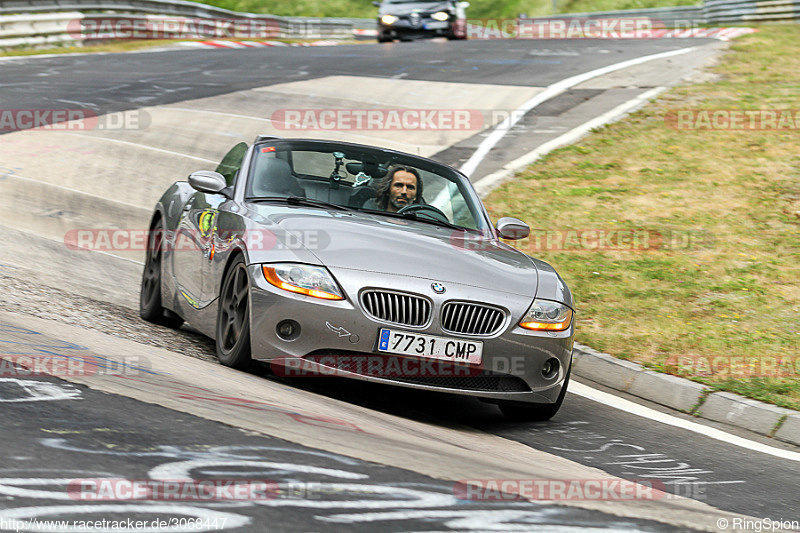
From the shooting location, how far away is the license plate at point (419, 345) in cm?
575

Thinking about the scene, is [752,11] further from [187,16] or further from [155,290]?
[155,290]

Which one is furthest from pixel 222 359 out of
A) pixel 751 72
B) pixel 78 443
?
pixel 751 72

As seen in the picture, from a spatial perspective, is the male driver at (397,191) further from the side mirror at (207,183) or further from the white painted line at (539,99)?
the white painted line at (539,99)

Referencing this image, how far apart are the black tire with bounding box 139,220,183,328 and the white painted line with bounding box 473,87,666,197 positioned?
5.33 metres

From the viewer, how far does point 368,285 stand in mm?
5816

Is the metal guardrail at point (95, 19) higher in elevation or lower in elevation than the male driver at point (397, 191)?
higher

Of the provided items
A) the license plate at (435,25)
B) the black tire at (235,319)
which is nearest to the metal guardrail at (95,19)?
the license plate at (435,25)

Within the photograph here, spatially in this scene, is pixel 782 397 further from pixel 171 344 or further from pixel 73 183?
pixel 73 183

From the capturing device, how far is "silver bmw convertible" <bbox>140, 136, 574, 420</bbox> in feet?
19.1

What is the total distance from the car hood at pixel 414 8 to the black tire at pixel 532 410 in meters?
27.0

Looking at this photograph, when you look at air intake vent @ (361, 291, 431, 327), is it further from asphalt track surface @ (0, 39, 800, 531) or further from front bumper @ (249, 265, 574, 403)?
asphalt track surface @ (0, 39, 800, 531)

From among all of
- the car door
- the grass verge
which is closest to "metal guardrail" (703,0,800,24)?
the grass verge

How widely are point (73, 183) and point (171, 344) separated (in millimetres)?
6642

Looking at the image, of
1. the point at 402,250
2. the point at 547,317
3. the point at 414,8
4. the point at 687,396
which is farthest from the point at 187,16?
the point at 547,317
